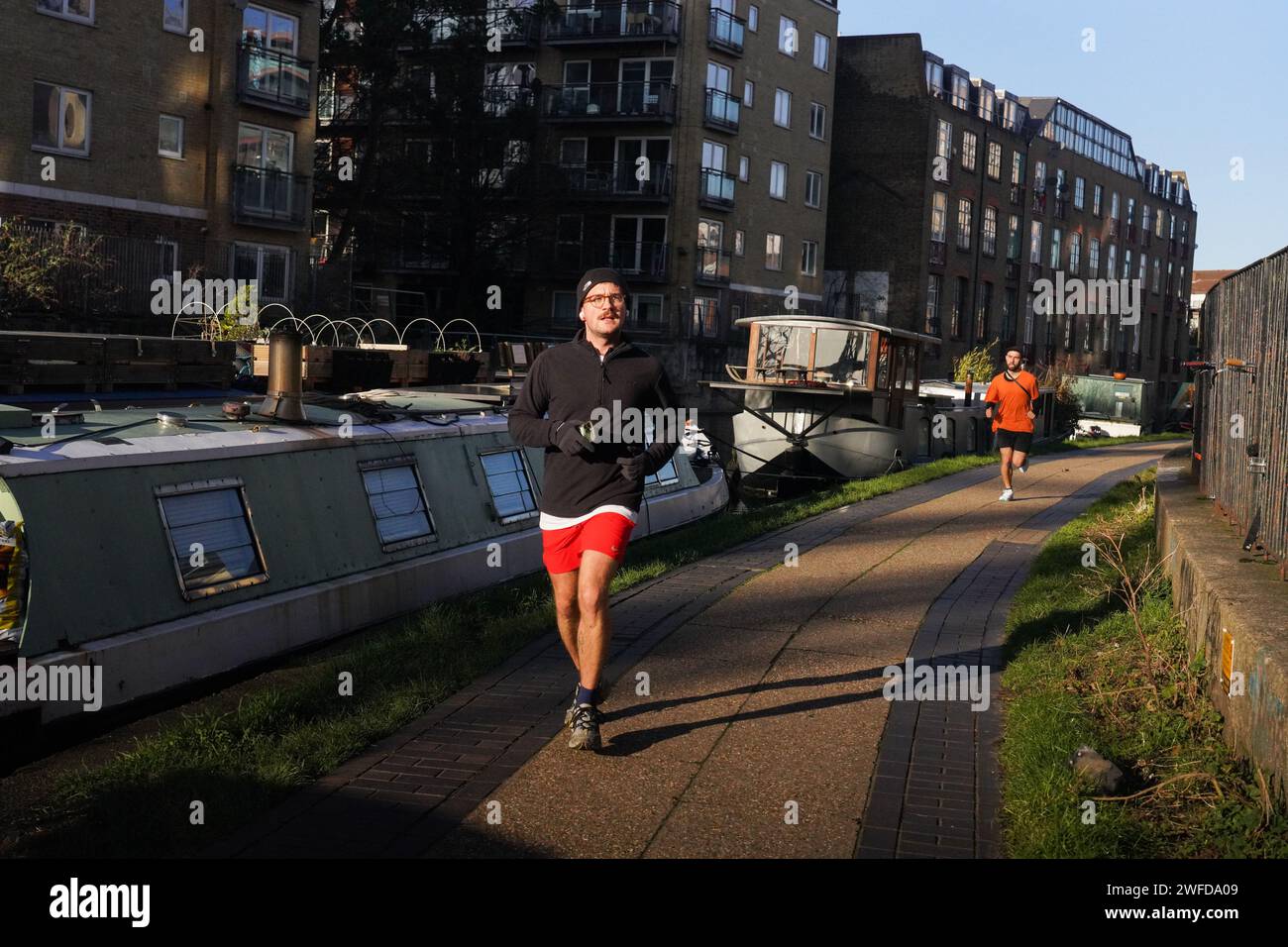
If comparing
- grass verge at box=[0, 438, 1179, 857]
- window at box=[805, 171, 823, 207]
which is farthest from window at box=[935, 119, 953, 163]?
grass verge at box=[0, 438, 1179, 857]

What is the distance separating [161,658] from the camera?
7.75 meters

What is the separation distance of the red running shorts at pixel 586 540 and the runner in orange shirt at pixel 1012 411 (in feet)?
38.7

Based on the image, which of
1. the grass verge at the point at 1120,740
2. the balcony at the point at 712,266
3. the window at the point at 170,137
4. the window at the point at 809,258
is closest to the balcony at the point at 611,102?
the balcony at the point at 712,266

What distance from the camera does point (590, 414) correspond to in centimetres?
602

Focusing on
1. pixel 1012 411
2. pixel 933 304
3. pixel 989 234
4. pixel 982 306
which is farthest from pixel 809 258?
pixel 1012 411

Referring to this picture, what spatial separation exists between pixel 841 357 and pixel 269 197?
15082 millimetres

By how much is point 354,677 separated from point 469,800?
2207mm

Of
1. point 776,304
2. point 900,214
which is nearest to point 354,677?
point 776,304

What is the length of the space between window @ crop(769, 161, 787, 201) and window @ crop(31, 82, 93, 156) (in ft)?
86.7

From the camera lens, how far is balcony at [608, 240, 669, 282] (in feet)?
147

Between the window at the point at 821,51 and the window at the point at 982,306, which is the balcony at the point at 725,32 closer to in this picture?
the window at the point at 821,51

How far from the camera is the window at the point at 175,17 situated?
95.3 feet

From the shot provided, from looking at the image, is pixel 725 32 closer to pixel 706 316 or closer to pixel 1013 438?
pixel 706 316
